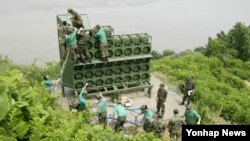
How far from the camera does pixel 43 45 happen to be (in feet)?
64.4

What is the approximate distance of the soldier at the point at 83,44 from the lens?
11000mm

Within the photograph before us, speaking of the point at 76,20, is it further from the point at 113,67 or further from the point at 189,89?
the point at 189,89

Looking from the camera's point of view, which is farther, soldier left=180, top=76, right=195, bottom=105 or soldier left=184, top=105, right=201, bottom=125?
soldier left=180, top=76, right=195, bottom=105

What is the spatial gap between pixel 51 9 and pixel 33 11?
1.04m

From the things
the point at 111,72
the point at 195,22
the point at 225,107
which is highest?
the point at 195,22

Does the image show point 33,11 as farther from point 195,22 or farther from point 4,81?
point 4,81

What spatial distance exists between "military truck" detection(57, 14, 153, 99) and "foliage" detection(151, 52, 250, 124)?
1.90 m

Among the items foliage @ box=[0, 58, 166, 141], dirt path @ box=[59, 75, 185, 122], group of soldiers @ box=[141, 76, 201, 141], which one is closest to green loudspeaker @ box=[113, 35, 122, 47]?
dirt path @ box=[59, 75, 185, 122]

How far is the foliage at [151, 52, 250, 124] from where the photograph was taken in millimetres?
12367

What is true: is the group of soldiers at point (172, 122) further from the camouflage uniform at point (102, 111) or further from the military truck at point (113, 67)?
the military truck at point (113, 67)

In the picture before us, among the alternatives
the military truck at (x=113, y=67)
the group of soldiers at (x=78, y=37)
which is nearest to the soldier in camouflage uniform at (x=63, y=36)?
the group of soldiers at (x=78, y=37)

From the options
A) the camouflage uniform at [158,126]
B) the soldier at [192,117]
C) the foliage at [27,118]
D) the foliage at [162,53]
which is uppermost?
the foliage at [27,118]

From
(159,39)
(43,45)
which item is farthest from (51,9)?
(159,39)

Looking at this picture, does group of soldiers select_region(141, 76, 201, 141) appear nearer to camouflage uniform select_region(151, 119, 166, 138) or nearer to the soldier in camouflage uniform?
camouflage uniform select_region(151, 119, 166, 138)
